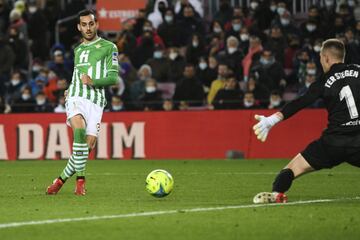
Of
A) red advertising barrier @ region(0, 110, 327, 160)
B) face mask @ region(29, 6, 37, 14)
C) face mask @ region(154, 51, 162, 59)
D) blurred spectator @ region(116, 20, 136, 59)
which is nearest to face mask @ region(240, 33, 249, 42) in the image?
face mask @ region(154, 51, 162, 59)

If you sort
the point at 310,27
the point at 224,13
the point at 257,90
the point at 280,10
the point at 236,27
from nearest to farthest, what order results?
the point at 257,90 < the point at 310,27 < the point at 236,27 < the point at 280,10 < the point at 224,13

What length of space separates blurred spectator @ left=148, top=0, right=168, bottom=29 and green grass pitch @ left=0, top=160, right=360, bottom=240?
1043 cm

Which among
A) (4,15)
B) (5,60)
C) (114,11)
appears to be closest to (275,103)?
(114,11)

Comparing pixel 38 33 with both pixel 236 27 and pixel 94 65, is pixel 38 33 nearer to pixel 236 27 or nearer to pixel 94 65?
pixel 236 27

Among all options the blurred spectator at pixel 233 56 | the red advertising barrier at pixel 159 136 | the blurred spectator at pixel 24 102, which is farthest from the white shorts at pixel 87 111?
the blurred spectator at pixel 233 56

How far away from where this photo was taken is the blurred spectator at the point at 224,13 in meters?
28.5

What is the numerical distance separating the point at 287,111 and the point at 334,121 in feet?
2.19

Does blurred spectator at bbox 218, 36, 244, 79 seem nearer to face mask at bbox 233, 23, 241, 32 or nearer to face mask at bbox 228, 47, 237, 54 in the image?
face mask at bbox 228, 47, 237, 54

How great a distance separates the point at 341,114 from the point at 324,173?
23.2 feet

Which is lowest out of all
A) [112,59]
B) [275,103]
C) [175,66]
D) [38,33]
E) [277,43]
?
[275,103]

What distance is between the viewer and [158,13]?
29.2 metres

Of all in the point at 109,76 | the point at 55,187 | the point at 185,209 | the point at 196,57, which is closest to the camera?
the point at 185,209

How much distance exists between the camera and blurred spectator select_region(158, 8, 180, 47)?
1110 inches

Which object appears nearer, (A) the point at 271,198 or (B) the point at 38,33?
(A) the point at 271,198
